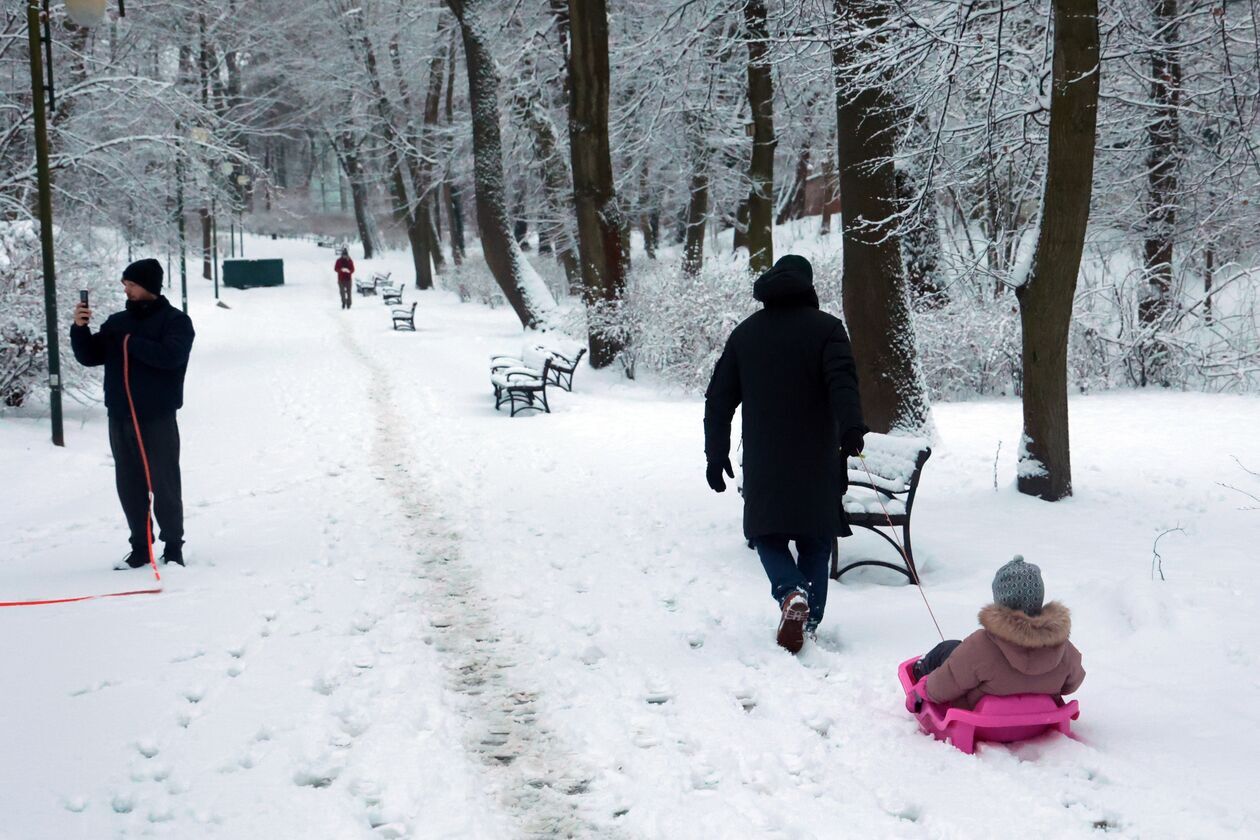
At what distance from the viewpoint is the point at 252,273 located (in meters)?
46.8

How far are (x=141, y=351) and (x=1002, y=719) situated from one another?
5079 mm

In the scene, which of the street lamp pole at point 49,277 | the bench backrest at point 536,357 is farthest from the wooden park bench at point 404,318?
the street lamp pole at point 49,277

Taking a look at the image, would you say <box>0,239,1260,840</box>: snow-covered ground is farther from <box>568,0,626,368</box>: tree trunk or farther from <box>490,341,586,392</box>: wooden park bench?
<box>568,0,626,368</box>: tree trunk

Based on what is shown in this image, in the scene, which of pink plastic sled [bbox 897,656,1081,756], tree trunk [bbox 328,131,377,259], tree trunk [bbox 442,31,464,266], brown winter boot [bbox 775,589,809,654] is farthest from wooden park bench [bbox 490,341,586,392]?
tree trunk [bbox 328,131,377,259]

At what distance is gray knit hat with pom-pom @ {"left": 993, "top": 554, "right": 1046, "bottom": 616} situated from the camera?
3.91m

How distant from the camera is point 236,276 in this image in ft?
152

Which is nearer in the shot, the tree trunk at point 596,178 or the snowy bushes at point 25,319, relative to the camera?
the snowy bushes at point 25,319

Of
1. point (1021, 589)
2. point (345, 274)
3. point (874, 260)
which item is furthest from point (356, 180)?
point (1021, 589)

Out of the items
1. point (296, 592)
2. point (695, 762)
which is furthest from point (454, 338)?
point (695, 762)

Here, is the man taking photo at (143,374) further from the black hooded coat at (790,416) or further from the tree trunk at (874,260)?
the tree trunk at (874,260)

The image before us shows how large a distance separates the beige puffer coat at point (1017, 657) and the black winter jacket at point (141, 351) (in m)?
4.75

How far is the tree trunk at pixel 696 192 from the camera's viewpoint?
65.0 feet

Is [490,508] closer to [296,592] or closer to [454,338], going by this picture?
[296,592]

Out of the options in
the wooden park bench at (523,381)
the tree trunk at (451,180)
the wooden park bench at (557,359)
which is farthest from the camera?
the tree trunk at (451,180)
